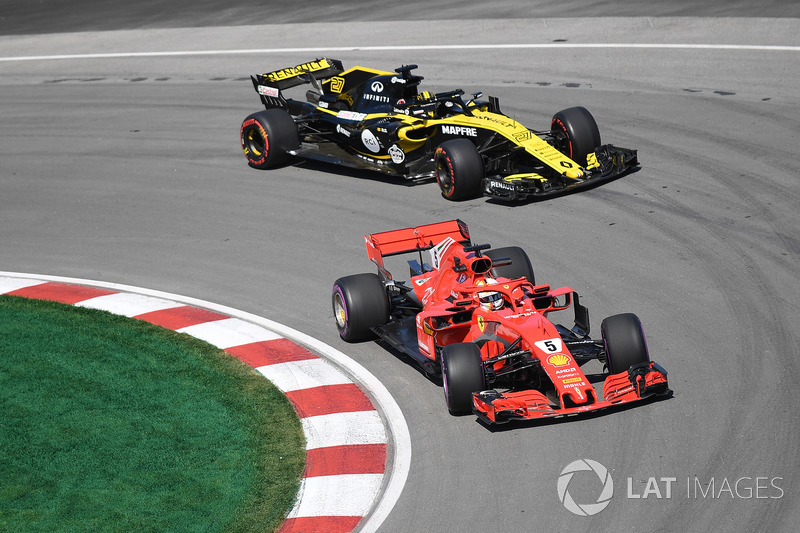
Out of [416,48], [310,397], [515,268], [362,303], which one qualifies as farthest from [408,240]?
[416,48]

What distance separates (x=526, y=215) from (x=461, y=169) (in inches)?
46.0

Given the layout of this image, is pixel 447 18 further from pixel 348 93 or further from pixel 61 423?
pixel 61 423

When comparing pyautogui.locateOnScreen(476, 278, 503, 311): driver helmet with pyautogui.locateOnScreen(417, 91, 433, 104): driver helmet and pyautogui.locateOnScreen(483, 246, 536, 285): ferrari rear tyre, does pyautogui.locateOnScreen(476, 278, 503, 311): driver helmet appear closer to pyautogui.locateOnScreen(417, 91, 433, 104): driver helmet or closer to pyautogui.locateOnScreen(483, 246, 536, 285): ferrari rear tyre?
pyautogui.locateOnScreen(483, 246, 536, 285): ferrari rear tyre

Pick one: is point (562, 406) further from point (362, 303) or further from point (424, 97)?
point (424, 97)

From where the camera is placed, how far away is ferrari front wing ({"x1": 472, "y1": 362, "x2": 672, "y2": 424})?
A: 8.53 meters

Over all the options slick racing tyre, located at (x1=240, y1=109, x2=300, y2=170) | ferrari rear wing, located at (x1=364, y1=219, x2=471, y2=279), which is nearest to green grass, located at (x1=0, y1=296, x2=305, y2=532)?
ferrari rear wing, located at (x1=364, y1=219, x2=471, y2=279)

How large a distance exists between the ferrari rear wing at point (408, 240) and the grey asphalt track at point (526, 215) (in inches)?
42.2

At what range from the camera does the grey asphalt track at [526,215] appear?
8.17 m

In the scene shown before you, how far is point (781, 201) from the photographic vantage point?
13.8 metres

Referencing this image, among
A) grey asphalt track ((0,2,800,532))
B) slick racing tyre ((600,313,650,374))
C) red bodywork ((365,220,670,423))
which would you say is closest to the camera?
grey asphalt track ((0,2,800,532))

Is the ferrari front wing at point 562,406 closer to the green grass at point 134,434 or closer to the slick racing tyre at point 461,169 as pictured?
the green grass at point 134,434

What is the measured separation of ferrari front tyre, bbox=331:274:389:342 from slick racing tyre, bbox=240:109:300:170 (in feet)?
21.8

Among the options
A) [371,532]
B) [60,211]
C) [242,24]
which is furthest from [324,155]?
[242,24]

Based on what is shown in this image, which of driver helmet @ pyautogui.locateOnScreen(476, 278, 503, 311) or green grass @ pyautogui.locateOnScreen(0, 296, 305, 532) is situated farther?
driver helmet @ pyautogui.locateOnScreen(476, 278, 503, 311)
